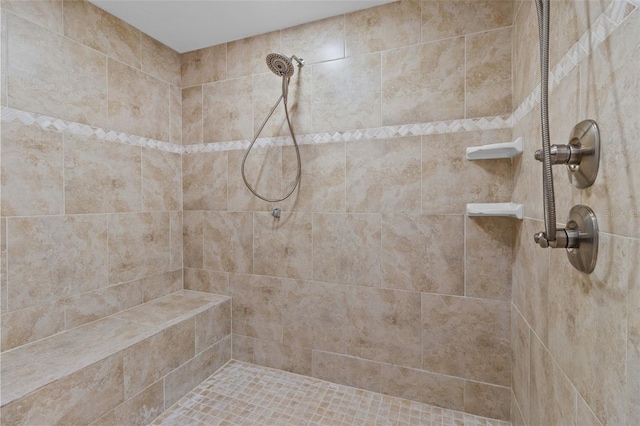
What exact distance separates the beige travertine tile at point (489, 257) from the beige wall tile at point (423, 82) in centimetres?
56

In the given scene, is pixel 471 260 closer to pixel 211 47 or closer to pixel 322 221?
pixel 322 221

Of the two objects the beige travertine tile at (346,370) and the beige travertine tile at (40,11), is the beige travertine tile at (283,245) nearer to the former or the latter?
the beige travertine tile at (346,370)

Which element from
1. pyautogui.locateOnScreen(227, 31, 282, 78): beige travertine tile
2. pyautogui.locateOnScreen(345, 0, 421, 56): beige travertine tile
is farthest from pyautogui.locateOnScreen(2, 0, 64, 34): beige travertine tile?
pyautogui.locateOnScreen(345, 0, 421, 56): beige travertine tile

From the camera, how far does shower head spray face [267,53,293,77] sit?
1485 millimetres

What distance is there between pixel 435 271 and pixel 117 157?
1.91m

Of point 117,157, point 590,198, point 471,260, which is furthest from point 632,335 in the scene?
point 117,157

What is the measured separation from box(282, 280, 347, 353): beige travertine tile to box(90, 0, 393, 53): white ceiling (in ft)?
5.08

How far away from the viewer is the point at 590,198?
0.68 meters

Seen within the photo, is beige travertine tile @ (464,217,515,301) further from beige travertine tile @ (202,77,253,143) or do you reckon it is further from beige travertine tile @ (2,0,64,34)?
beige travertine tile @ (2,0,64,34)

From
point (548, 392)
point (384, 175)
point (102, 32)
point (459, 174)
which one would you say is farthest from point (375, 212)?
point (102, 32)

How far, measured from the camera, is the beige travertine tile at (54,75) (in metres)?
1.30

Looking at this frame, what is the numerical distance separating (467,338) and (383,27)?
167 cm

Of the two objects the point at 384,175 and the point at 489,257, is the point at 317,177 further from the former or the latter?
the point at 489,257

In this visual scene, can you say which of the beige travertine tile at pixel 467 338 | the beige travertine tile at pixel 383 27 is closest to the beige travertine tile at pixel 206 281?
the beige travertine tile at pixel 467 338
